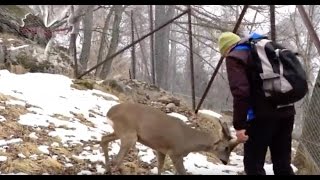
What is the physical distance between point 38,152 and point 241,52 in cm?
251

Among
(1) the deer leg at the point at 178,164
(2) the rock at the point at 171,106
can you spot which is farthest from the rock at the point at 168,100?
(1) the deer leg at the point at 178,164

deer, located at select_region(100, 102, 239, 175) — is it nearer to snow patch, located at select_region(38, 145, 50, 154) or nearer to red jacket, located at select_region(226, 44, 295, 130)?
snow patch, located at select_region(38, 145, 50, 154)

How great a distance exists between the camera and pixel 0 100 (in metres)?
7.56

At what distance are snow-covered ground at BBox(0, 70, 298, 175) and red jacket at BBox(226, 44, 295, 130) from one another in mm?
1590

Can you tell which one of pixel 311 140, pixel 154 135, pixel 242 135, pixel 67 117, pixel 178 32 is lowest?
pixel 311 140

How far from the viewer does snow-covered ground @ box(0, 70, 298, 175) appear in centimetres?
611

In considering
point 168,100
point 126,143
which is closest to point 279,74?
point 126,143

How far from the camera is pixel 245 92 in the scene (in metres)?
4.47

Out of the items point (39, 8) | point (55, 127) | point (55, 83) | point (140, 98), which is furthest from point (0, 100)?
point (39, 8)

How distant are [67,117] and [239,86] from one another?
3.56m

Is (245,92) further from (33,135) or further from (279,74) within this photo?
(33,135)

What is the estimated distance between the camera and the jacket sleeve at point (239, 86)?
4.48 m

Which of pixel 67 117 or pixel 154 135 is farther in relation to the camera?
pixel 67 117

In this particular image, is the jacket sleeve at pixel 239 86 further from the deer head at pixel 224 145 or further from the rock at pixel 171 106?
the rock at pixel 171 106
